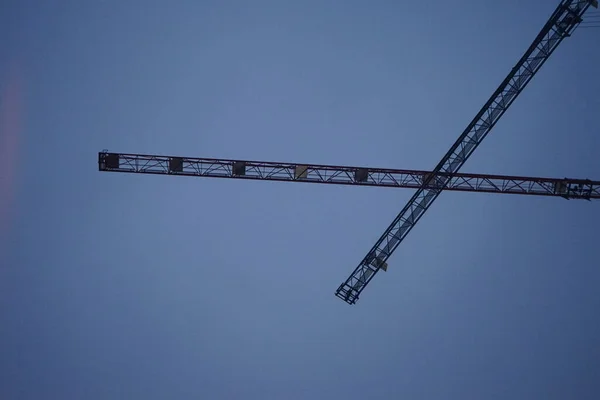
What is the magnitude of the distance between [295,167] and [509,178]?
12.0 m

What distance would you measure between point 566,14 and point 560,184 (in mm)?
9107

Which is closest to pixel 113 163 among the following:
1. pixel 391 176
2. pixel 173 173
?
pixel 173 173

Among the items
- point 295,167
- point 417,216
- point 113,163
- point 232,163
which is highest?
point 417,216

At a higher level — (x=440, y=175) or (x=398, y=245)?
(x=440, y=175)

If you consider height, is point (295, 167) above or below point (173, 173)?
above

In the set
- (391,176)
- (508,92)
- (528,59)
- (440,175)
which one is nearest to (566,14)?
(528,59)

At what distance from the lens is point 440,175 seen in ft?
80.8

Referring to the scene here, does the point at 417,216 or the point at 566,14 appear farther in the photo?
the point at 417,216

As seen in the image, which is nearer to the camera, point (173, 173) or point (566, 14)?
point (566, 14)

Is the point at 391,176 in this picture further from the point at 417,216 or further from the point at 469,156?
the point at 469,156

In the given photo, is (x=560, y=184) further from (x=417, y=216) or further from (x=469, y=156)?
(x=417, y=216)

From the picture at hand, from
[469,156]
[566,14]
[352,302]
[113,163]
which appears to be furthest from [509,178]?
[113,163]

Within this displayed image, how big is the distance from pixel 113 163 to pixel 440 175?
1831cm

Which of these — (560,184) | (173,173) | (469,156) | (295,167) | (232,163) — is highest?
(560,184)
